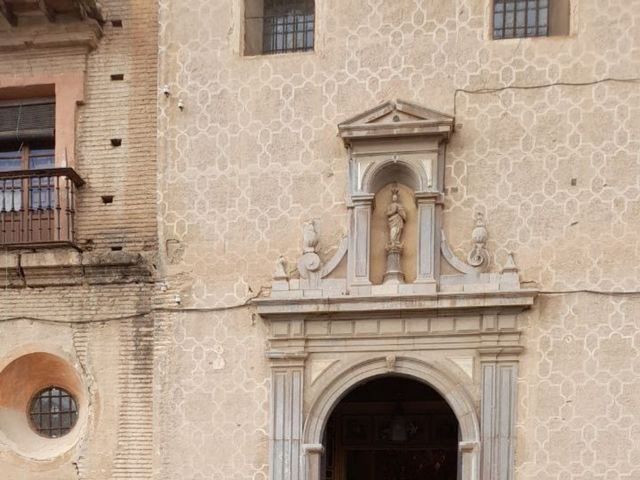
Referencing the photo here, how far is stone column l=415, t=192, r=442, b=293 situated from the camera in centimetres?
1233

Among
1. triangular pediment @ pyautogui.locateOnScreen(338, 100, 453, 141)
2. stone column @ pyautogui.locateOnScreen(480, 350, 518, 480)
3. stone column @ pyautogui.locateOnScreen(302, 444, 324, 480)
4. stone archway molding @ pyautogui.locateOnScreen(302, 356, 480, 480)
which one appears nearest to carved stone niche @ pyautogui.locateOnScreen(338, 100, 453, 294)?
triangular pediment @ pyautogui.locateOnScreen(338, 100, 453, 141)

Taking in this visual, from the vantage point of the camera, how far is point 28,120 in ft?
45.4

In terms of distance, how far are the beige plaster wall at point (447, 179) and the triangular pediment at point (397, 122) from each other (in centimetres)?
21

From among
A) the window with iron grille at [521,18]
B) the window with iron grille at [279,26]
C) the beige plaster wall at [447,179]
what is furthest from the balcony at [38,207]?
the window with iron grille at [521,18]

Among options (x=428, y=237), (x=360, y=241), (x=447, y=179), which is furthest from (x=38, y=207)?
(x=447, y=179)

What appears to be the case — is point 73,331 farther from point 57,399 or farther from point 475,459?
point 475,459

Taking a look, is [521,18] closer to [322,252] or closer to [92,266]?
[322,252]

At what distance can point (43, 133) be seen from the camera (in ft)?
45.1

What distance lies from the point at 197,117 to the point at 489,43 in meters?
3.04

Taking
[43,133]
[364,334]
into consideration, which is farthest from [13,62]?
[364,334]

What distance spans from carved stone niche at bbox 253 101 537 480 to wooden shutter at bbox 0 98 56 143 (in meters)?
3.09

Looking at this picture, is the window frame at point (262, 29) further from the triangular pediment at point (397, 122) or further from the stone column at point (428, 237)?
the stone column at point (428, 237)

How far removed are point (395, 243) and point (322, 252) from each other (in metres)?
0.75

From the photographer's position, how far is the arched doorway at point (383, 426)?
49.8 feet
